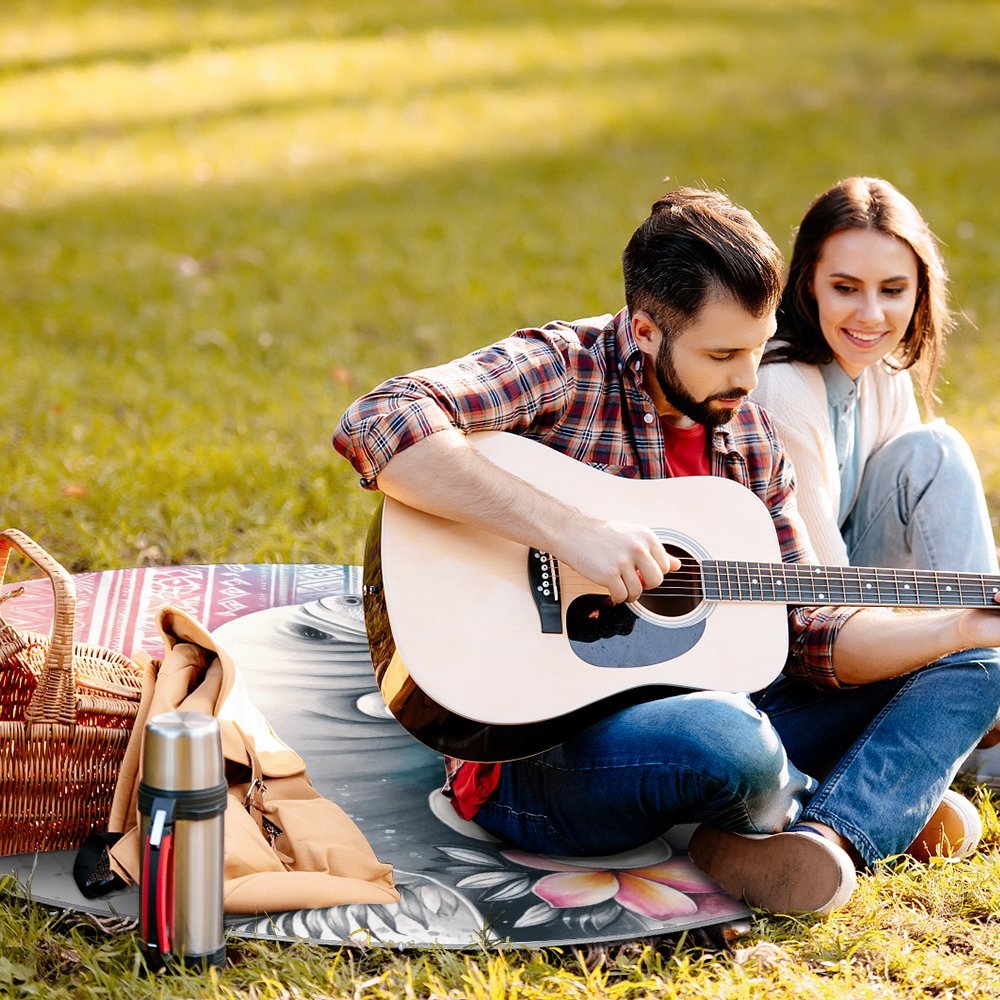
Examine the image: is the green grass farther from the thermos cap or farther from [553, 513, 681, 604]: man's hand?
[553, 513, 681, 604]: man's hand

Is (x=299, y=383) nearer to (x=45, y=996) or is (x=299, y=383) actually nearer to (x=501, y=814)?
(x=501, y=814)

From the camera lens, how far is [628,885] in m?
2.69

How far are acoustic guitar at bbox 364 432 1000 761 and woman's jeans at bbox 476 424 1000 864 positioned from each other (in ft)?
0.30

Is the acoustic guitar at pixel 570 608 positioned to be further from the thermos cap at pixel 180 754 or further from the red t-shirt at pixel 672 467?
the thermos cap at pixel 180 754

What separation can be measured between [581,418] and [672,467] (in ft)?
0.79

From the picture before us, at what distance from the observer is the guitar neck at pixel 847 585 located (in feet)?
9.15

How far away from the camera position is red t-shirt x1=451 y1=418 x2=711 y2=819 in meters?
2.83

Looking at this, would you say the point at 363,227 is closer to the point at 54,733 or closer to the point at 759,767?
the point at 54,733

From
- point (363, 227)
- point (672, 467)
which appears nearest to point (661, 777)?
point (672, 467)

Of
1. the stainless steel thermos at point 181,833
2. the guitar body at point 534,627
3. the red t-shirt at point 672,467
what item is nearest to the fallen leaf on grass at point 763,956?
the guitar body at point 534,627

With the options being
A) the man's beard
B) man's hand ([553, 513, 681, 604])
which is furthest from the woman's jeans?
the man's beard

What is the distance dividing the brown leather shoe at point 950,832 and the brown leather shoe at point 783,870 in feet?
1.02

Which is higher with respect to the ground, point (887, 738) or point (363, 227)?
point (363, 227)

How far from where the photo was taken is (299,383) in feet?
19.0
